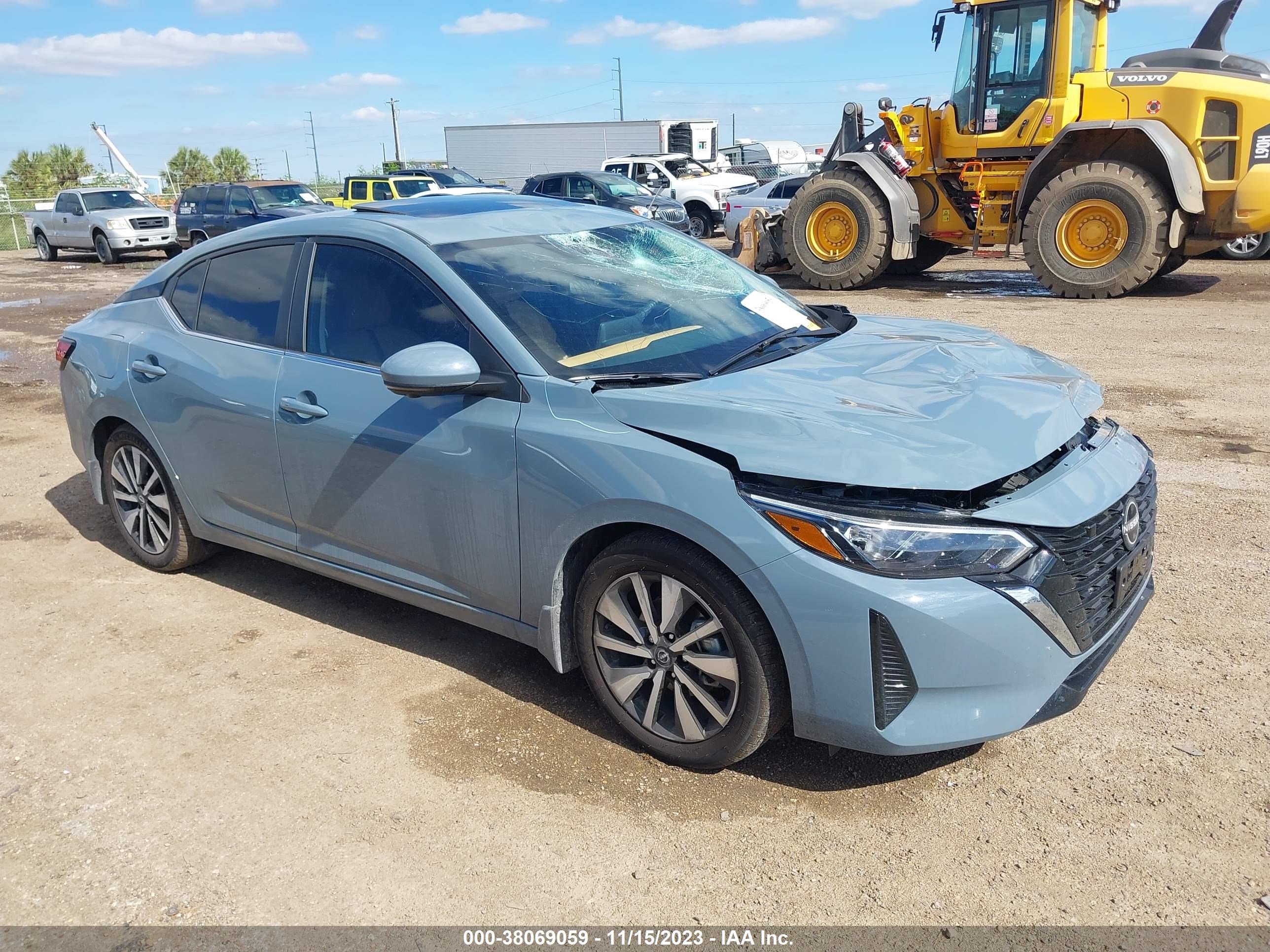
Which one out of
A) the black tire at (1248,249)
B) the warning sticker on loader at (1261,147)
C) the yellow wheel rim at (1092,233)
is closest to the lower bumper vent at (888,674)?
the yellow wheel rim at (1092,233)

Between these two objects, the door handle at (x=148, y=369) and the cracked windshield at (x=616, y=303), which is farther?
the door handle at (x=148, y=369)

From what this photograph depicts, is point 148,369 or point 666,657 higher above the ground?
point 148,369

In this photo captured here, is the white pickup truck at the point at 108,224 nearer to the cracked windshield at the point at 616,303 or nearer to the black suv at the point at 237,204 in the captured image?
the black suv at the point at 237,204

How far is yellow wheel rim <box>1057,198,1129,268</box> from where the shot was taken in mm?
11984

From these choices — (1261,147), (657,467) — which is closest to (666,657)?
(657,467)

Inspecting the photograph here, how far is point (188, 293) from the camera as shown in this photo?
15.2 ft

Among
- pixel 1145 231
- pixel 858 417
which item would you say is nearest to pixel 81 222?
pixel 1145 231

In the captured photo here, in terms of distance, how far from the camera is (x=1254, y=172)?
11.3m

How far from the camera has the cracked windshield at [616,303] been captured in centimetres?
345

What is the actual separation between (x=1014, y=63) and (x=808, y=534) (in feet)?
39.1

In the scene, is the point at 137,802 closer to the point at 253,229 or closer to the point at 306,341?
the point at 306,341

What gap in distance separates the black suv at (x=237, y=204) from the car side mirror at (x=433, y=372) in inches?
726

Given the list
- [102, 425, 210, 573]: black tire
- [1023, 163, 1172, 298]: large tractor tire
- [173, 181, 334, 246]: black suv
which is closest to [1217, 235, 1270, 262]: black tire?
[1023, 163, 1172, 298]: large tractor tire

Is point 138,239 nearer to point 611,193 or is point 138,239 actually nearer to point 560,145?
point 611,193
